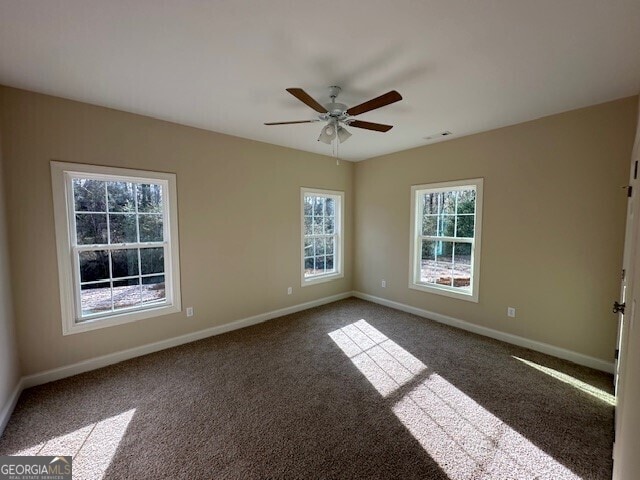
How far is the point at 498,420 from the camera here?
2.01 meters

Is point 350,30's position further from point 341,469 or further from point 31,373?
point 31,373

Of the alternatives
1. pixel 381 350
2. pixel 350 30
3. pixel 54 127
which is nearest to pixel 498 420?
pixel 381 350

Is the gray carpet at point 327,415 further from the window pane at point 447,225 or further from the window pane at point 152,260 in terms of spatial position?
the window pane at point 447,225

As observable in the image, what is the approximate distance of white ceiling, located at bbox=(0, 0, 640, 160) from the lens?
4.88 feet

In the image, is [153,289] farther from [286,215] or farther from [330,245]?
[330,245]

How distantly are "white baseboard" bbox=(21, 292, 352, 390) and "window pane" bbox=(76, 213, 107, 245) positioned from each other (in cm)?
119

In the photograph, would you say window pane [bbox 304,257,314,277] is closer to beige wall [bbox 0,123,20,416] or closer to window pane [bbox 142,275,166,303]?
window pane [bbox 142,275,166,303]

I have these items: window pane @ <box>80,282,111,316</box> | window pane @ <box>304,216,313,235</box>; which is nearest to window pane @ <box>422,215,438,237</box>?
window pane @ <box>304,216,313,235</box>

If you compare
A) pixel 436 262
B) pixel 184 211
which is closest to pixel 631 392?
pixel 436 262

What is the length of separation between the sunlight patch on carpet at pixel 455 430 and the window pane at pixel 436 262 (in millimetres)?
1587

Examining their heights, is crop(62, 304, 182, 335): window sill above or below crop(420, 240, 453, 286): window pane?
below

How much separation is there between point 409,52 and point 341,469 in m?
2.70

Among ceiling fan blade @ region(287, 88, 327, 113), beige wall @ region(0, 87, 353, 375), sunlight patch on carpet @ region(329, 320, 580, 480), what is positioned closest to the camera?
sunlight patch on carpet @ region(329, 320, 580, 480)

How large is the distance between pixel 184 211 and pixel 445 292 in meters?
3.65
